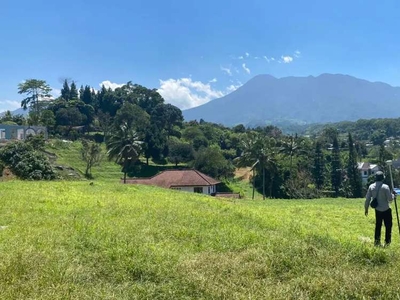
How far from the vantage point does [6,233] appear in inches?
289

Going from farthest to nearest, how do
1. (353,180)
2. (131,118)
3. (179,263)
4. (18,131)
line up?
(131,118)
(18,131)
(353,180)
(179,263)

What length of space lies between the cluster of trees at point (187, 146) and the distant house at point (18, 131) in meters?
4.70

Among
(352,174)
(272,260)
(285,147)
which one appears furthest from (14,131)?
(272,260)

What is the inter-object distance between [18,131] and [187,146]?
1072 inches

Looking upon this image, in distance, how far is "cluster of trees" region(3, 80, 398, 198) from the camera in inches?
1876

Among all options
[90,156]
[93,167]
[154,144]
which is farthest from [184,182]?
[154,144]

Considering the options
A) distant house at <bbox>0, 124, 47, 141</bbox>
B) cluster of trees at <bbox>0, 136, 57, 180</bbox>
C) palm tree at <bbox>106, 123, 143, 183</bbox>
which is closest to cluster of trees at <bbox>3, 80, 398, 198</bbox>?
palm tree at <bbox>106, 123, 143, 183</bbox>

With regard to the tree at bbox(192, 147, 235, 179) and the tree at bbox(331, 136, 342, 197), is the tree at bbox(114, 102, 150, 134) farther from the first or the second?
the tree at bbox(331, 136, 342, 197)

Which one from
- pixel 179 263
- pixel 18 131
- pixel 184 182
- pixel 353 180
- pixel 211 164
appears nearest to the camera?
pixel 179 263

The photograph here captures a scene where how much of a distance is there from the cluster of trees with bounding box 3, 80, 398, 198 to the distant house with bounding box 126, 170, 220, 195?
18.3 ft

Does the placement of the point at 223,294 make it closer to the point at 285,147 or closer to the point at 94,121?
the point at 285,147

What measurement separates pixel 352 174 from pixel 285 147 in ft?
35.6

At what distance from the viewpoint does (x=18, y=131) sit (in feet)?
193

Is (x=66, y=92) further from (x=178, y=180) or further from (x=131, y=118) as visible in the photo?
(x=178, y=180)
